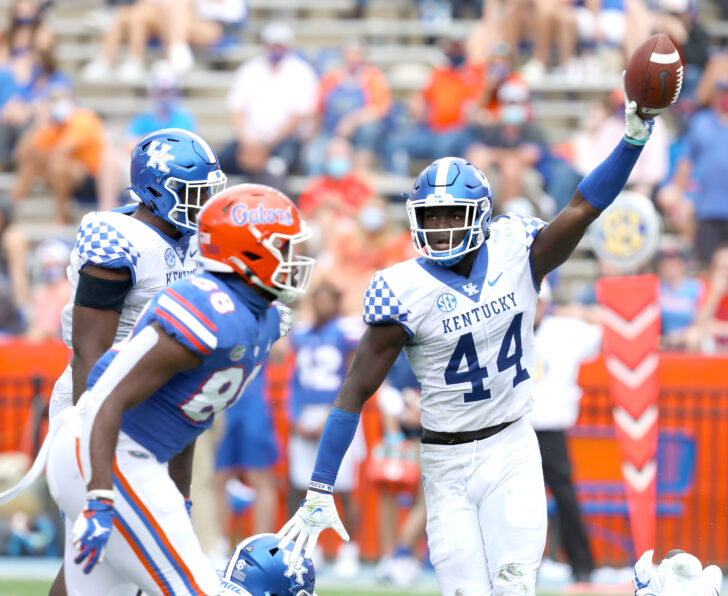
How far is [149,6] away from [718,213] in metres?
6.74

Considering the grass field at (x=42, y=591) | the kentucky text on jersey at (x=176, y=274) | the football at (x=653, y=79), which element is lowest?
the grass field at (x=42, y=591)

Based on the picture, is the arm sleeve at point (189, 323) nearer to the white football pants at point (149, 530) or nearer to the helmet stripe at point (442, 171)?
the white football pants at point (149, 530)

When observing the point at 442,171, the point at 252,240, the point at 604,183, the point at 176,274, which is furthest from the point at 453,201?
the point at 176,274

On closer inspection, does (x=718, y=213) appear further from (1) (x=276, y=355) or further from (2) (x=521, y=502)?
(2) (x=521, y=502)

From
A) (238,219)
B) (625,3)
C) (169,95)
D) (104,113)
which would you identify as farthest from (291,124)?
(238,219)

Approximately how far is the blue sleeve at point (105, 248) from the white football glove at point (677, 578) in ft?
7.84

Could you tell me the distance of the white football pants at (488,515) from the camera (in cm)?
498

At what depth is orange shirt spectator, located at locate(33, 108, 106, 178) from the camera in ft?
40.8

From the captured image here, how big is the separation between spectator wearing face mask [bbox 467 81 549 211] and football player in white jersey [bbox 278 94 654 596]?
5721mm

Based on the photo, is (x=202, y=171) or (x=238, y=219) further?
(x=202, y=171)

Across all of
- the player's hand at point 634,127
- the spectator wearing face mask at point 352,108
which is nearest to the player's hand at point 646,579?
the player's hand at point 634,127

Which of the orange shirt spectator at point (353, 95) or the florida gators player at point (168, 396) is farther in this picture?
the orange shirt spectator at point (353, 95)

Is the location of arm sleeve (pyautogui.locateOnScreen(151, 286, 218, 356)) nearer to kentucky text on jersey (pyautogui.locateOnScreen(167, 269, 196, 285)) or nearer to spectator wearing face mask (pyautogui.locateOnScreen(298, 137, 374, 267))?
kentucky text on jersey (pyautogui.locateOnScreen(167, 269, 196, 285))

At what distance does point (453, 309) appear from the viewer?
200 inches
